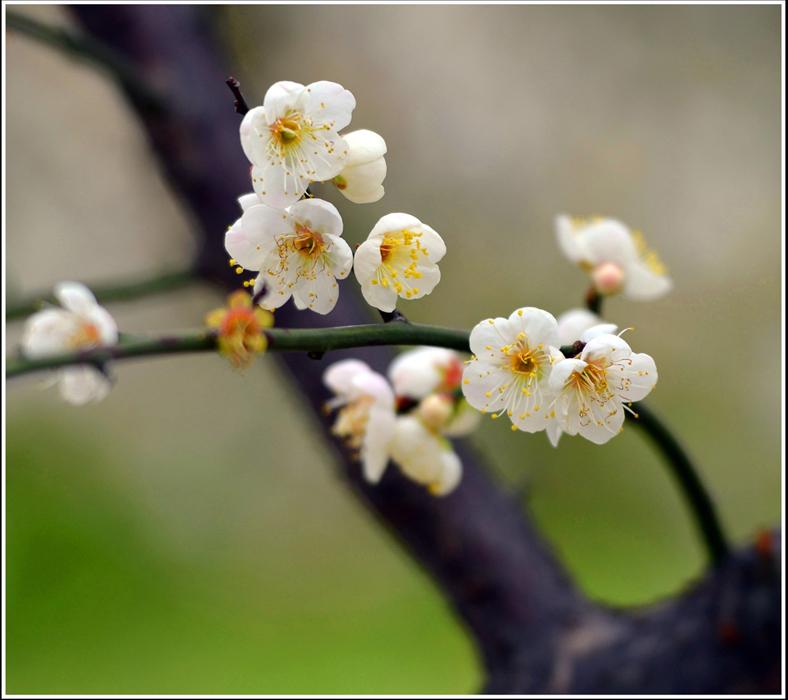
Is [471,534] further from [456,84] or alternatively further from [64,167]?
[64,167]

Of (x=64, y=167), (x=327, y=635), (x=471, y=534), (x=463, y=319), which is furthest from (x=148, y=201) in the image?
(x=471, y=534)

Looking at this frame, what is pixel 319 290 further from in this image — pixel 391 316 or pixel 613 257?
pixel 613 257

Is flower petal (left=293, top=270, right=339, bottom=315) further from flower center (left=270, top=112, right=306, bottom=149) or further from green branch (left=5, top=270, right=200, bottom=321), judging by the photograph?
green branch (left=5, top=270, right=200, bottom=321)

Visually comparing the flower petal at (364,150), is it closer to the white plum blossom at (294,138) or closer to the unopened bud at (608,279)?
the white plum blossom at (294,138)

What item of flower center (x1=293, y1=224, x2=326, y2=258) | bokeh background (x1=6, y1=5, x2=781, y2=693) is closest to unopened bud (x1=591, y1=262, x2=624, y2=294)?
flower center (x1=293, y1=224, x2=326, y2=258)

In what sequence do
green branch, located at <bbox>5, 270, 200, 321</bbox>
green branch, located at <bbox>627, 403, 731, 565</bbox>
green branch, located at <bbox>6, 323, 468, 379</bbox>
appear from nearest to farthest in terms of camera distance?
1. green branch, located at <bbox>6, 323, 468, 379</bbox>
2. green branch, located at <bbox>627, 403, 731, 565</bbox>
3. green branch, located at <bbox>5, 270, 200, 321</bbox>

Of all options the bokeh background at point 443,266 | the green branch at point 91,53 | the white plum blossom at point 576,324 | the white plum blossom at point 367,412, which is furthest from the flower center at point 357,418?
the bokeh background at point 443,266
